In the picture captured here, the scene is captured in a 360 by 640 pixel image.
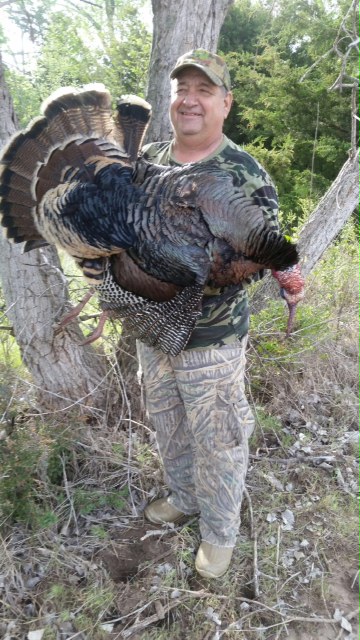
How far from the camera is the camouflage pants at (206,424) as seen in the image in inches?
93.5

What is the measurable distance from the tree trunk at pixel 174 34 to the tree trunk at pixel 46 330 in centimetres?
97

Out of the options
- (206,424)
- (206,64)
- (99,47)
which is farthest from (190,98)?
(99,47)

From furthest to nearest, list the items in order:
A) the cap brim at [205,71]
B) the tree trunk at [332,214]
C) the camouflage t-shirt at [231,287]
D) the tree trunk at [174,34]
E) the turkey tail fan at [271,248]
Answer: the tree trunk at [332,214] < the tree trunk at [174,34] < the camouflage t-shirt at [231,287] < the cap brim at [205,71] < the turkey tail fan at [271,248]

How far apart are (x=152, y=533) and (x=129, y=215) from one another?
196 cm

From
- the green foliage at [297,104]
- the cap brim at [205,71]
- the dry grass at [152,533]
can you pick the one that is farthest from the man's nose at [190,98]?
the green foliage at [297,104]

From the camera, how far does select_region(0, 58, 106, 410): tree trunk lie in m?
2.88

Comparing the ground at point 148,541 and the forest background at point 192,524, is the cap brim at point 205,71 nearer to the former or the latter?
the forest background at point 192,524

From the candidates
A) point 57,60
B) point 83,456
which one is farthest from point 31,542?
point 57,60

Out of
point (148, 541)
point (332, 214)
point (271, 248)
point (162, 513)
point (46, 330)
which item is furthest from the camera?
point (332, 214)

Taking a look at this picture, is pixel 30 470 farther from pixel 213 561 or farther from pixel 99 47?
pixel 99 47

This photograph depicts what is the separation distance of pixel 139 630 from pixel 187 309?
66.0 inches

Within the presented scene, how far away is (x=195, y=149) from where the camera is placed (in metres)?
2.23

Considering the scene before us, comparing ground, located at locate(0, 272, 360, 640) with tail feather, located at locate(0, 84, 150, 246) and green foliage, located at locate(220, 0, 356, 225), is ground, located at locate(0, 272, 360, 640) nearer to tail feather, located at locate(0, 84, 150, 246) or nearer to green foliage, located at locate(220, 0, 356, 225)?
tail feather, located at locate(0, 84, 150, 246)

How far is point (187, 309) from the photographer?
6.68 ft
